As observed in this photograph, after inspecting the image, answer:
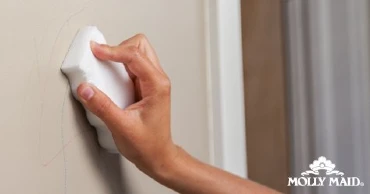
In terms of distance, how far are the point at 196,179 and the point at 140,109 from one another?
12 centimetres

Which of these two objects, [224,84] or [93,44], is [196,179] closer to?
[93,44]

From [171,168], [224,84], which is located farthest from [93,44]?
[224,84]

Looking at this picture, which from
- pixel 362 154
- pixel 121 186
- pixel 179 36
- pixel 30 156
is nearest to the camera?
pixel 30 156

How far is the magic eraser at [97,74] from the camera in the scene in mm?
395

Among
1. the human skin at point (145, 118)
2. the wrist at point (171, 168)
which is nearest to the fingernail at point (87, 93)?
the human skin at point (145, 118)

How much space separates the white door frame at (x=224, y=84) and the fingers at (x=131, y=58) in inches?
13.3

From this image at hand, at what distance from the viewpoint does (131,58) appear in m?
0.43

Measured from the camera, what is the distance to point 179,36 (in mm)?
668

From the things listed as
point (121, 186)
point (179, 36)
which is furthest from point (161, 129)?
point (179, 36)

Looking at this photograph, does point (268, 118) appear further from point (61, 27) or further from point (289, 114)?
point (61, 27)

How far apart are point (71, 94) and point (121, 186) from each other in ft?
0.41

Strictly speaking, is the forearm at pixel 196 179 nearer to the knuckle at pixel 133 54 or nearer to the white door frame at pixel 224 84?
the knuckle at pixel 133 54

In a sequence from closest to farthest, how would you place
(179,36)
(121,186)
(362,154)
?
1. (121,186)
2. (179,36)
3. (362,154)

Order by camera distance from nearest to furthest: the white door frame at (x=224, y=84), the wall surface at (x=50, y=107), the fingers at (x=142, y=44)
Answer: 1. the wall surface at (x=50, y=107)
2. the fingers at (x=142, y=44)
3. the white door frame at (x=224, y=84)
